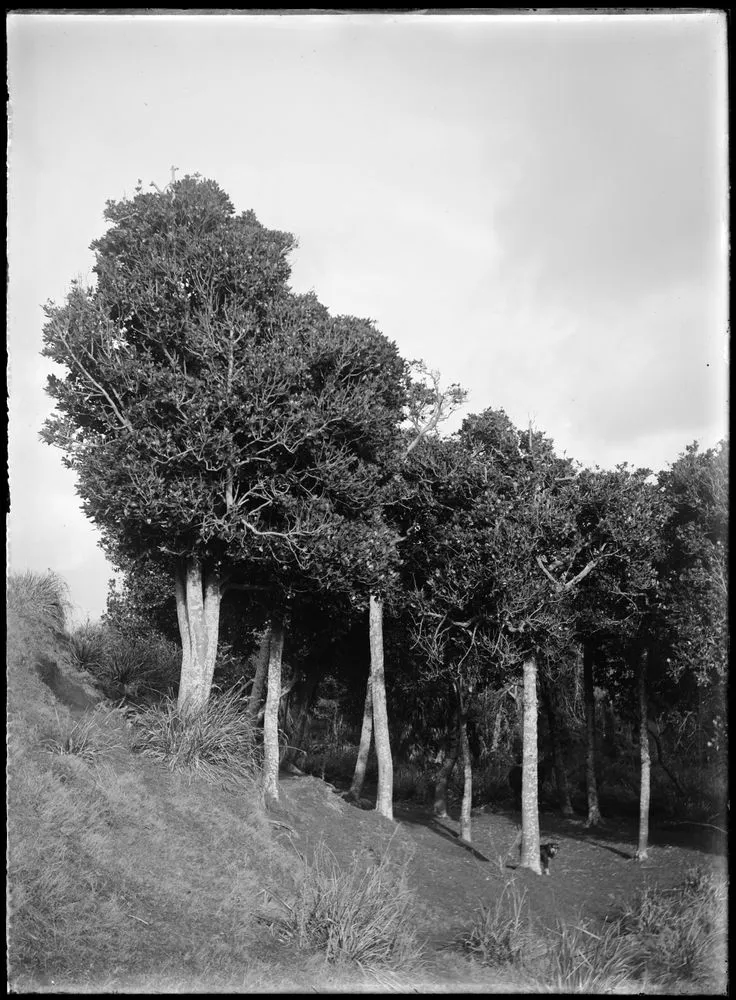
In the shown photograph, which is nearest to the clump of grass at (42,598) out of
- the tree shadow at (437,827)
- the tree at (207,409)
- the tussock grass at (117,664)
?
the tussock grass at (117,664)

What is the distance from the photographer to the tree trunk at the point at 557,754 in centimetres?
2695

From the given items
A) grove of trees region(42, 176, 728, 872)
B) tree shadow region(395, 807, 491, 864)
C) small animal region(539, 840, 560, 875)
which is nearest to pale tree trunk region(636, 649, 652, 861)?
grove of trees region(42, 176, 728, 872)

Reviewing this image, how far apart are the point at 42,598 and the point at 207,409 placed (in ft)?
30.6

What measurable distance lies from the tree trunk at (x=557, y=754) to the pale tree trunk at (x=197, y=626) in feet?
47.9

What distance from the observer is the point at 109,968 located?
7.75m

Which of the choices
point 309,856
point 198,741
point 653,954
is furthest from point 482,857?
point 653,954

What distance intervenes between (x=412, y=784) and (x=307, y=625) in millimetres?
12021

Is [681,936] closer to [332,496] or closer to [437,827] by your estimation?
[332,496]

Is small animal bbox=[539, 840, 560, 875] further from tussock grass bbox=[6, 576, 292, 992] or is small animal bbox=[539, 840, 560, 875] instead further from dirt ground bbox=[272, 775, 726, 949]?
tussock grass bbox=[6, 576, 292, 992]

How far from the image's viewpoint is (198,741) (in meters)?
14.6

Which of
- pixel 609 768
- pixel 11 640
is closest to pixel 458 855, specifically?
pixel 11 640

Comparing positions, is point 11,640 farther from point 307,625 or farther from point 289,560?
point 307,625

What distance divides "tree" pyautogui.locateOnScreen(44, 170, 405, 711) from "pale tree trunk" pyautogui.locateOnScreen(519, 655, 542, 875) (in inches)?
189

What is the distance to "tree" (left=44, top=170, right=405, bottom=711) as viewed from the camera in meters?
14.8
